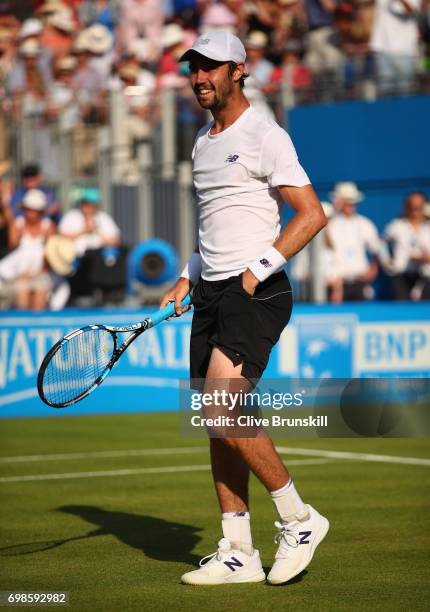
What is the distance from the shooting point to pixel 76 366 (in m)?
6.73

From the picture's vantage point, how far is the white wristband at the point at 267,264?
642cm

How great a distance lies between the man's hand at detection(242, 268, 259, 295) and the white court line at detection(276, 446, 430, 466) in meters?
4.88

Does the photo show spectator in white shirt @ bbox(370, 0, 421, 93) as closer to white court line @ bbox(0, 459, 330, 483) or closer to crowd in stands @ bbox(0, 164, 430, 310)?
crowd in stands @ bbox(0, 164, 430, 310)

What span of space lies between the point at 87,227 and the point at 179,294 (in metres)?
9.81

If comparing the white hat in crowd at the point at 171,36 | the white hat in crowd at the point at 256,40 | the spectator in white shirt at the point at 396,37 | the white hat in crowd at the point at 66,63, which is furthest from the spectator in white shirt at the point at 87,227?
the spectator in white shirt at the point at 396,37

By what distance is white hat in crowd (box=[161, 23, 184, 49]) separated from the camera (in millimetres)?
19469

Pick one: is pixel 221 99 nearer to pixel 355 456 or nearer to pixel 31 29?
pixel 355 456

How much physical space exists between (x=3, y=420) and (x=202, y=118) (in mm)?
4554

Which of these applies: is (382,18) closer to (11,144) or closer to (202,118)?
(202,118)

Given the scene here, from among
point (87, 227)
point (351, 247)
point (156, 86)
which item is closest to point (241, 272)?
point (87, 227)

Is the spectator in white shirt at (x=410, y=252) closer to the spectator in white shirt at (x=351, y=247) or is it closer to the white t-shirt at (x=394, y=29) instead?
the spectator in white shirt at (x=351, y=247)

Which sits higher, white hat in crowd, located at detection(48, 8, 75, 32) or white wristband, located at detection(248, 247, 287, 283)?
white hat in crowd, located at detection(48, 8, 75, 32)

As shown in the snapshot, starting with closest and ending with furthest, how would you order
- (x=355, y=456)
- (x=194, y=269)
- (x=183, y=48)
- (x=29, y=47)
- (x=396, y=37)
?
1. (x=194, y=269)
2. (x=355, y=456)
3. (x=396, y=37)
4. (x=183, y=48)
5. (x=29, y=47)

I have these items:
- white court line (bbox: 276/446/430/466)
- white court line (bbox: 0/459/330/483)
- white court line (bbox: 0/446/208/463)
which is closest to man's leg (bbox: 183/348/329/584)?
white court line (bbox: 0/459/330/483)
